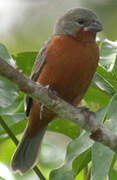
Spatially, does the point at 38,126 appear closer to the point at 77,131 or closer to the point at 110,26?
the point at 77,131

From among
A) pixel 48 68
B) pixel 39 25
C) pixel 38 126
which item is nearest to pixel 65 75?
pixel 48 68

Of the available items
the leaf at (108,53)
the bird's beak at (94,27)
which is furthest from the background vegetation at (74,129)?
the bird's beak at (94,27)

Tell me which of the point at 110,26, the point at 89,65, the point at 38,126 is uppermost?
the point at 89,65

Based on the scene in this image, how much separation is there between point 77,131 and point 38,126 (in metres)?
0.50

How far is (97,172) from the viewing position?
3.61m

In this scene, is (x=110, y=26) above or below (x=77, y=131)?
below

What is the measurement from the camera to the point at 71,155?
386 centimetres

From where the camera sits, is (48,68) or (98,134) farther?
(48,68)

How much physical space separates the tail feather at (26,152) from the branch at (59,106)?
1104mm

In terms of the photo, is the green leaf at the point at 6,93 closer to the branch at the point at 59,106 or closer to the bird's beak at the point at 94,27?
the branch at the point at 59,106

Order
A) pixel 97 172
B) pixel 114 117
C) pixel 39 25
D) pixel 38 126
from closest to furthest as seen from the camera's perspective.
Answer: pixel 97 172 → pixel 114 117 → pixel 38 126 → pixel 39 25

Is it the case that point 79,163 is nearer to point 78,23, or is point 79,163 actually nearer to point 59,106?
point 59,106

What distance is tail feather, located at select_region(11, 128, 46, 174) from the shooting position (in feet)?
16.0

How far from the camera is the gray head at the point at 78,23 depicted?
16.0ft
